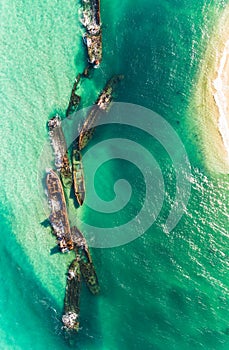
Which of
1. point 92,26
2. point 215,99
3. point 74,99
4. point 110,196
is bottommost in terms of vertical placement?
point 110,196

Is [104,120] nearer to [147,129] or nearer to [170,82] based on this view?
[147,129]

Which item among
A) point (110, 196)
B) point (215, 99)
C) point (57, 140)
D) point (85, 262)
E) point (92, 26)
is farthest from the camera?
point (85, 262)

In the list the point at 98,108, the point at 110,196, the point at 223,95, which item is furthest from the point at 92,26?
the point at 110,196

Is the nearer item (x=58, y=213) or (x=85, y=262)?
(x=58, y=213)

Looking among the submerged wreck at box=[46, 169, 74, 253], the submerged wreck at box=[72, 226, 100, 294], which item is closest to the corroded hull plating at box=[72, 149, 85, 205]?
the submerged wreck at box=[46, 169, 74, 253]

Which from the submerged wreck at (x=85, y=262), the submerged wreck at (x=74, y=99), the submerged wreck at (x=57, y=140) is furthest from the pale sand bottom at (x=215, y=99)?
the submerged wreck at (x=85, y=262)

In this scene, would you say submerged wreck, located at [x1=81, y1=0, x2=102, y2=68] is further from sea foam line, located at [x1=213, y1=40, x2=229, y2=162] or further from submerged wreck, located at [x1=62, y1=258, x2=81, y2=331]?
submerged wreck, located at [x1=62, y1=258, x2=81, y2=331]

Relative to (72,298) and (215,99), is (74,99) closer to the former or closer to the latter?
(215,99)
